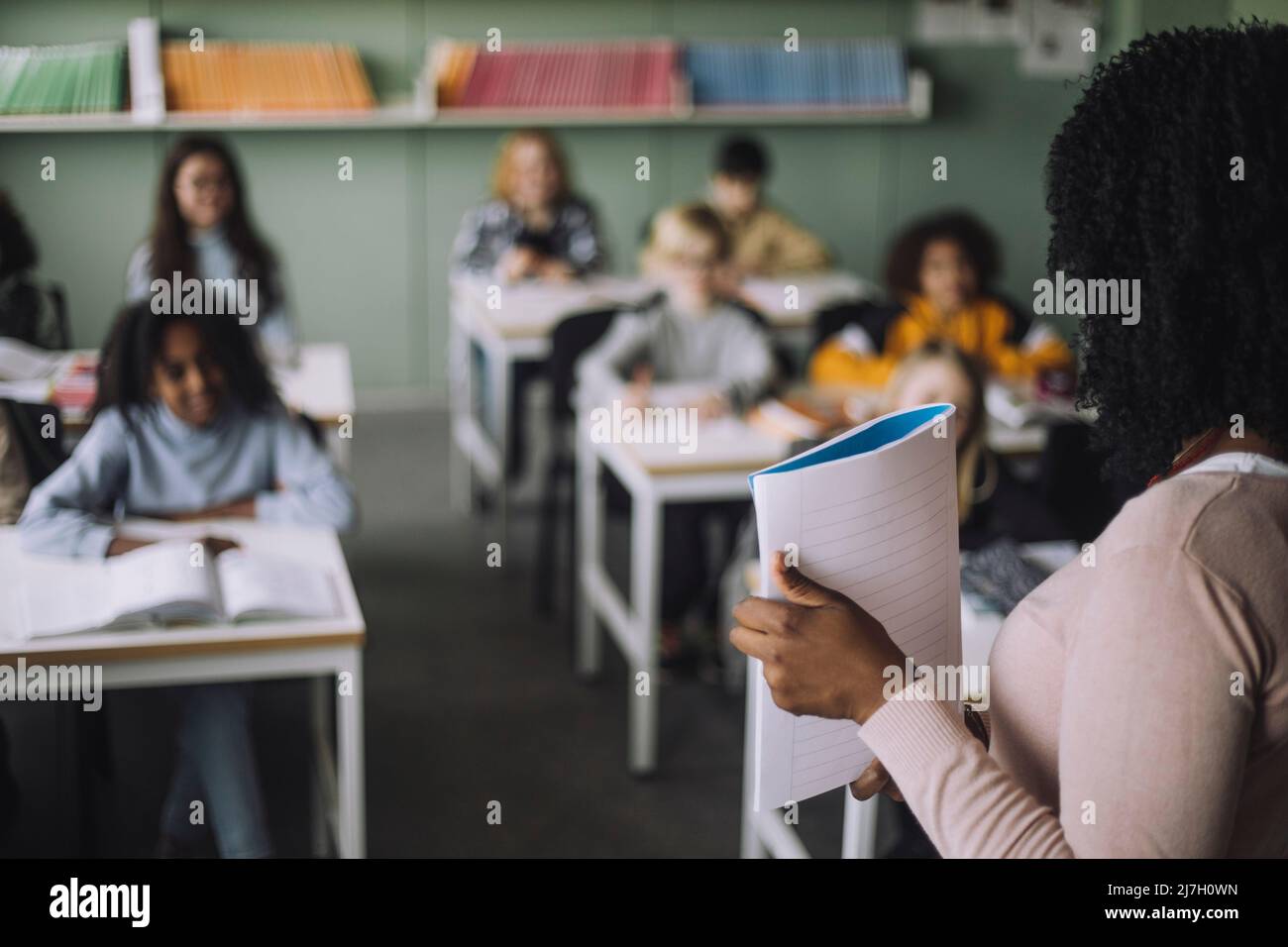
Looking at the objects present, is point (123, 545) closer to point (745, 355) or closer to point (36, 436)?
point (36, 436)

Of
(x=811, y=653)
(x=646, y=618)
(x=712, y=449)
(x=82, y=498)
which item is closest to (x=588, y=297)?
(x=712, y=449)

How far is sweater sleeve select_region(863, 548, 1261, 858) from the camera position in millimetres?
792

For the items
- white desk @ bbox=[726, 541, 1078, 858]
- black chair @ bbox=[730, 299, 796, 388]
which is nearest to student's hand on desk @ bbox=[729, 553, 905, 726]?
white desk @ bbox=[726, 541, 1078, 858]

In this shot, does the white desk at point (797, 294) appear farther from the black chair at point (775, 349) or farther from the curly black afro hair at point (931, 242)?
the black chair at point (775, 349)

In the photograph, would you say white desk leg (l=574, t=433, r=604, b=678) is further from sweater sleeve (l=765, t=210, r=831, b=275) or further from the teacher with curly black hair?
the teacher with curly black hair

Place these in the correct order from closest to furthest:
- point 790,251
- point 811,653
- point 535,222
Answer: point 811,653 → point 535,222 → point 790,251

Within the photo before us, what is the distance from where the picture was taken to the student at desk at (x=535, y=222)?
4.78 metres

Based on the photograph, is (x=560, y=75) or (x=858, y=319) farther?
(x=560, y=75)

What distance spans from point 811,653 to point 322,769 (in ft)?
6.58

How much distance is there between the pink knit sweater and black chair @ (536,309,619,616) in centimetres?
284

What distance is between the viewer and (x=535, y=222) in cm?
481

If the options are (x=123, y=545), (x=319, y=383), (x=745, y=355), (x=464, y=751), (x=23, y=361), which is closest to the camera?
(x=23, y=361)

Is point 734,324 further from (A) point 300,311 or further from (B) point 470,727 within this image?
(A) point 300,311

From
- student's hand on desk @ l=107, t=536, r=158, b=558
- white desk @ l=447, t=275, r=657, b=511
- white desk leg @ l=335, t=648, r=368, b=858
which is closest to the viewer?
white desk leg @ l=335, t=648, r=368, b=858
